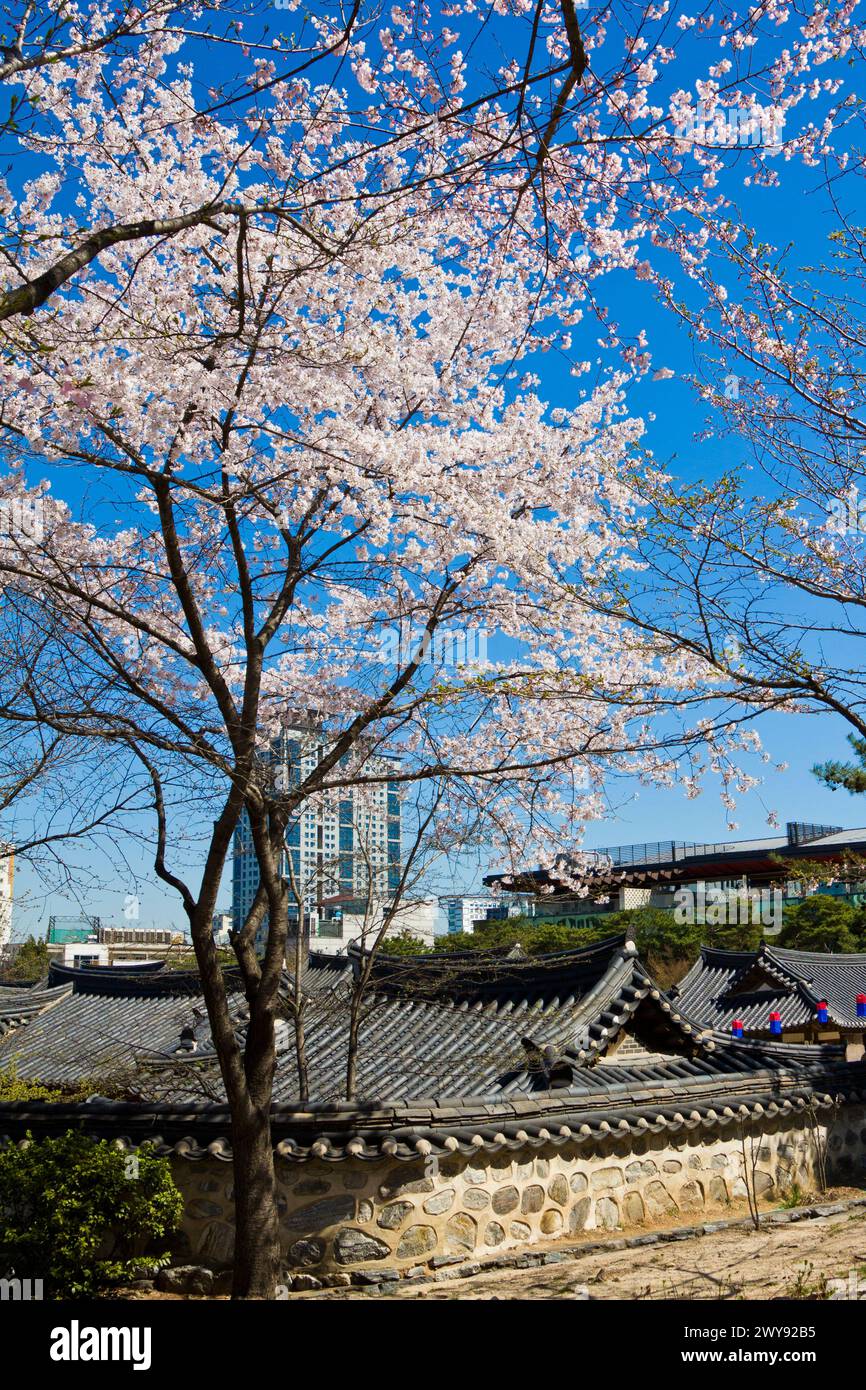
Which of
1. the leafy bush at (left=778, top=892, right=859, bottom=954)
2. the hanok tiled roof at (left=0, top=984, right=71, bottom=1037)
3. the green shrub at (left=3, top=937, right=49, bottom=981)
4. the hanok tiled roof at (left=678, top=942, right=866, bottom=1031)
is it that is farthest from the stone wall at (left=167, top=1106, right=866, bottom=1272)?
the green shrub at (left=3, top=937, right=49, bottom=981)

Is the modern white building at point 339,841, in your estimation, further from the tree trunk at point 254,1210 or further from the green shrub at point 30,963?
the green shrub at point 30,963

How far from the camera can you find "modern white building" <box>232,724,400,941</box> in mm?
10234

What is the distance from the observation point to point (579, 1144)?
971 centimetres

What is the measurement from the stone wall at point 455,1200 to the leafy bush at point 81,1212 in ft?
1.67

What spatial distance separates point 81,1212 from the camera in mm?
7625

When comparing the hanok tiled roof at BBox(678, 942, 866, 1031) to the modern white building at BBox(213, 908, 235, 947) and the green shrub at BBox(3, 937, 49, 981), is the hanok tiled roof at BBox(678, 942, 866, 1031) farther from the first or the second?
the green shrub at BBox(3, 937, 49, 981)

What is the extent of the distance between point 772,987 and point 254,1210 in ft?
81.4

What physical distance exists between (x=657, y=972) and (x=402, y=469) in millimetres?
33674

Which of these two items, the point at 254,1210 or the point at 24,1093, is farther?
the point at 24,1093

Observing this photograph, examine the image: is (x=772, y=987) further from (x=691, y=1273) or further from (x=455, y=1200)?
(x=691, y=1273)

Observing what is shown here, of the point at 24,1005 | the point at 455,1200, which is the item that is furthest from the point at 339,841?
the point at 24,1005

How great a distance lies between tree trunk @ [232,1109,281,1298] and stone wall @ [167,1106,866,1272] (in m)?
1.07
